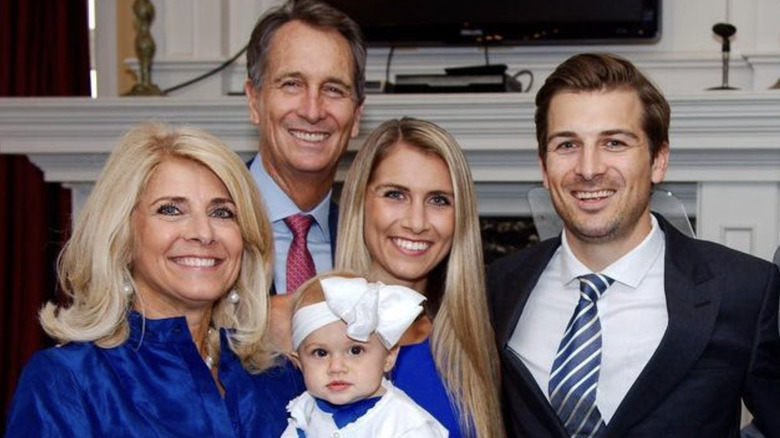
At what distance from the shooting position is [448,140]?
2.60 meters

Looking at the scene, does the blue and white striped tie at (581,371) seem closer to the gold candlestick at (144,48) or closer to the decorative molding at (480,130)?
the decorative molding at (480,130)

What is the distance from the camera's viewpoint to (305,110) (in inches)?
113

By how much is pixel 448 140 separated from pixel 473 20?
5.18 ft

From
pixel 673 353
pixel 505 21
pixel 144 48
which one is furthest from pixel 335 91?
pixel 144 48

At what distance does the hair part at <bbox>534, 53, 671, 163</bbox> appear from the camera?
8.20 ft

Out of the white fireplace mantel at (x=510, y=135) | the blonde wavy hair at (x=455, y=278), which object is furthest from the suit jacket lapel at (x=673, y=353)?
the white fireplace mantel at (x=510, y=135)

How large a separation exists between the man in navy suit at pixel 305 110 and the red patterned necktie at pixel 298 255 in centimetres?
2

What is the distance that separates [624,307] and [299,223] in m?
0.84

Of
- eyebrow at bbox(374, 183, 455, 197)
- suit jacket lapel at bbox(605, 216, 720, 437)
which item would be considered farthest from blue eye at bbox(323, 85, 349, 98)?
suit jacket lapel at bbox(605, 216, 720, 437)

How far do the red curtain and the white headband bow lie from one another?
236 centimetres

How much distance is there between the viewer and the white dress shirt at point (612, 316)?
94.0 inches

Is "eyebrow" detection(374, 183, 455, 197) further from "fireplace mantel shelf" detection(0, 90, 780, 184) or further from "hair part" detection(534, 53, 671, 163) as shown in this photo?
"fireplace mantel shelf" detection(0, 90, 780, 184)

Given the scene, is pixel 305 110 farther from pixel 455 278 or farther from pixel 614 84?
pixel 614 84

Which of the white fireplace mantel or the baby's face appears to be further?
the white fireplace mantel
